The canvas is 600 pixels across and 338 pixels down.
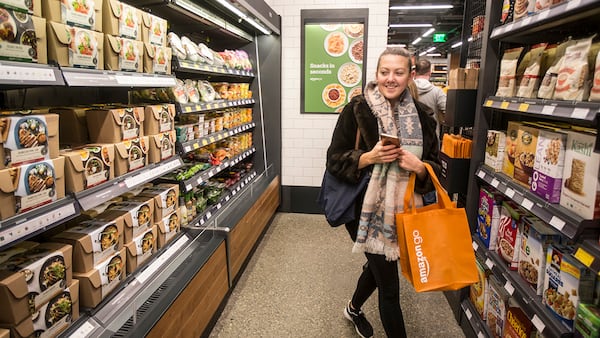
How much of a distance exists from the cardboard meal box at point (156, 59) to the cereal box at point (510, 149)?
82.9 inches

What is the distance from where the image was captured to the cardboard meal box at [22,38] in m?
1.25

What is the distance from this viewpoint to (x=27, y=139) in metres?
1.36

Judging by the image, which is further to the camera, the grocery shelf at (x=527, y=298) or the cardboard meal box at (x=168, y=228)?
the cardboard meal box at (x=168, y=228)

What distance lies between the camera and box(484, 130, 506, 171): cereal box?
2.32 metres

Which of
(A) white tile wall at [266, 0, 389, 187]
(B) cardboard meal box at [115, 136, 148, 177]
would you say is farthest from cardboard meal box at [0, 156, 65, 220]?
(A) white tile wall at [266, 0, 389, 187]

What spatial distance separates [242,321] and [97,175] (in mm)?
1582

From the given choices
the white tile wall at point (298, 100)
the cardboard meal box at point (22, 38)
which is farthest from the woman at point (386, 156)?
the white tile wall at point (298, 100)

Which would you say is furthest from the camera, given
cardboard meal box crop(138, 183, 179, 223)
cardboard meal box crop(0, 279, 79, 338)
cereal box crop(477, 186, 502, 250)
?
cereal box crop(477, 186, 502, 250)

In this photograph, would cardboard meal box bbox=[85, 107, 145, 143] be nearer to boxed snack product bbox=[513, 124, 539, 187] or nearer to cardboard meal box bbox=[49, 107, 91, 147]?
cardboard meal box bbox=[49, 107, 91, 147]

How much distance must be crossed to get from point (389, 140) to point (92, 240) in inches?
56.0

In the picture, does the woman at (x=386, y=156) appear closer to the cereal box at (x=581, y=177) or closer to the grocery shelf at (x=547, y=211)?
the grocery shelf at (x=547, y=211)

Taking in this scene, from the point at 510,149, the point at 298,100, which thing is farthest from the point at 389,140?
the point at 298,100

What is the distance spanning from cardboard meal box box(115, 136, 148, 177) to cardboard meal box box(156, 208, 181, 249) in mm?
398

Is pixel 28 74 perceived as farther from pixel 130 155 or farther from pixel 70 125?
Result: pixel 130 155
